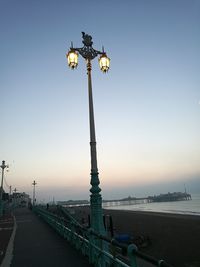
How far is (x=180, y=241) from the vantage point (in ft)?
80.0

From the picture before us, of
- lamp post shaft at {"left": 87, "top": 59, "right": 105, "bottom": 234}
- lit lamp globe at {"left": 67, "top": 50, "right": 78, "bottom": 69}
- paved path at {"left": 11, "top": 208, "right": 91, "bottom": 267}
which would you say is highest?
lit lamp globe at {"left": 67, "top": 50, "right": 78, "bottom": 69}

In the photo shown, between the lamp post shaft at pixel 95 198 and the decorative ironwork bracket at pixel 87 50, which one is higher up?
the decorative ironwork bracket at pixel 87 50

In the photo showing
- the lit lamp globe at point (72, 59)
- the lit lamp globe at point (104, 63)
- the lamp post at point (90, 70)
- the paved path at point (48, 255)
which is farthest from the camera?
the lit lamp globe at point (104, 63)

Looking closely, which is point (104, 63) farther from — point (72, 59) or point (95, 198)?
point (95, 198)

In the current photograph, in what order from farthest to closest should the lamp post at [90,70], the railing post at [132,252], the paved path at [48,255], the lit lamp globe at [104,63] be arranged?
the lit lamp globe at [104,63]
the lamp post at [90,70]
the paved path at [48,255]
the railing post at [132,252]

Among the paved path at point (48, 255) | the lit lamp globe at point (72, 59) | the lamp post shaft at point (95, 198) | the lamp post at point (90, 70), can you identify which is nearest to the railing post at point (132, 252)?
the paved path at point (48, 255)

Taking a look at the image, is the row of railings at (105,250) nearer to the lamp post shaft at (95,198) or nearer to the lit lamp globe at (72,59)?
the lamp post shaft at (95,198)

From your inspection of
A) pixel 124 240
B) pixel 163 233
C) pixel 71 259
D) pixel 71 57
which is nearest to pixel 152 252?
pixel 124 240

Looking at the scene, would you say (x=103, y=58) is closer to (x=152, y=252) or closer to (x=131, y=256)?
(x=131, y=256)

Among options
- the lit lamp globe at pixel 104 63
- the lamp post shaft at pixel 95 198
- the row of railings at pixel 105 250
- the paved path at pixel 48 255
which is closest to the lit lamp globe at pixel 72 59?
the lit lamp globe at pixel 104 63

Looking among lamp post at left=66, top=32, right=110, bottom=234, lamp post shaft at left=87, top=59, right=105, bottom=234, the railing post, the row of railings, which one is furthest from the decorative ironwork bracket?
the railing post

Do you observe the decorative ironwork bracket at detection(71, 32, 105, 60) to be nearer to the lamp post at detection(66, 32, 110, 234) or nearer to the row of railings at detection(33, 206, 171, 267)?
the lamp post at detection(66, 32, 110, 234)

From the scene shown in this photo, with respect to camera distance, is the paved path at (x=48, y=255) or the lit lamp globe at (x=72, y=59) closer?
the paved path at (x=48, y=255)

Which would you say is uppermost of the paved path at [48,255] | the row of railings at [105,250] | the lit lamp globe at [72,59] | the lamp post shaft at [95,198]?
the lit lamp globe at [72,59]
